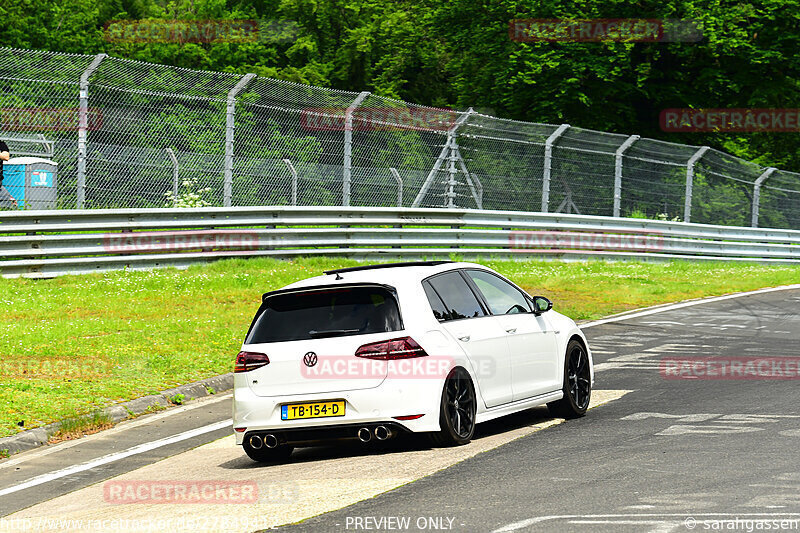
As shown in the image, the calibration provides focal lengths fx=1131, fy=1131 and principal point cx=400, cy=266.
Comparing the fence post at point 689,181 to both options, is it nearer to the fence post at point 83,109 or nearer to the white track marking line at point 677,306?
the white track marking line at point 677,306

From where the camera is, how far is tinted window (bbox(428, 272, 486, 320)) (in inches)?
354

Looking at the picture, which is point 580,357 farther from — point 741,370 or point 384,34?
point 384,34

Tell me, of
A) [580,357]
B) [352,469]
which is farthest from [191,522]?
[580,357]

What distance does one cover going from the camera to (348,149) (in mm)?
21516

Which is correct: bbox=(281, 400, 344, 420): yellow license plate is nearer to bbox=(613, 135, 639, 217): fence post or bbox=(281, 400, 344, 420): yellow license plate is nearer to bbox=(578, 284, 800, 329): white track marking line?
bbox=(578, 284, 800, 329): white track marking line

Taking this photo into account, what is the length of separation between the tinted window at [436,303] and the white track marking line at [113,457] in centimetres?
241

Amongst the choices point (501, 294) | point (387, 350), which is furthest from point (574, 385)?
point (387, 350)

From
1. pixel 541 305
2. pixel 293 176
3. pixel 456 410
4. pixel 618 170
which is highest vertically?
pixel 618 170

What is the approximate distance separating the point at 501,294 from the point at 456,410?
5.25ft

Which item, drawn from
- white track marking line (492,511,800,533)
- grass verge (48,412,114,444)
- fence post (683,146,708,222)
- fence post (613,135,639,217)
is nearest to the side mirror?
white track marking line (492,511,800,533)

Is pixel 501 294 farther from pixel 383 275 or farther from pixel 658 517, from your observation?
pixel 658 517

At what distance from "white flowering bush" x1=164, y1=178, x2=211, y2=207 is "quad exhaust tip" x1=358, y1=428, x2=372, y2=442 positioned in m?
11.7

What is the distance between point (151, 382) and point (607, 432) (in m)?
4.75

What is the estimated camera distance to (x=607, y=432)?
8.93 metres
